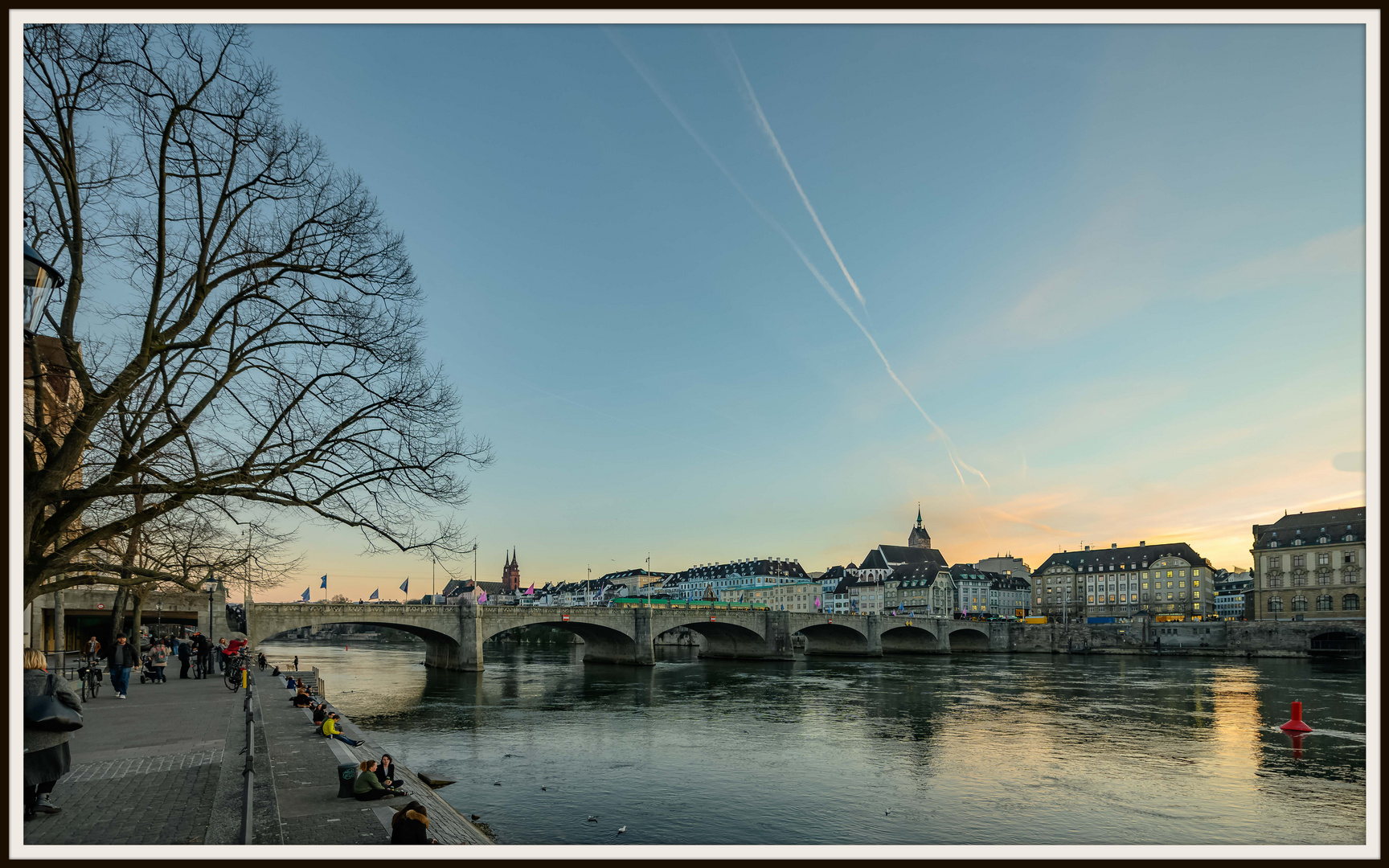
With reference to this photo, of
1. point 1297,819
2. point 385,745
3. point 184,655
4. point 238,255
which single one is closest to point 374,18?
point 238,255

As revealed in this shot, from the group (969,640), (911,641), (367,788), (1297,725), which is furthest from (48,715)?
(969,640)

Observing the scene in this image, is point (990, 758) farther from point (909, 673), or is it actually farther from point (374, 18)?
point (909, 673)

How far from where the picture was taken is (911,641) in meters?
107

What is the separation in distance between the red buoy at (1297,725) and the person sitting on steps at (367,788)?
36.1 m

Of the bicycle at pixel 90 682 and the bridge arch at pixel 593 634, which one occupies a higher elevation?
the bicycle at pixel 90 682

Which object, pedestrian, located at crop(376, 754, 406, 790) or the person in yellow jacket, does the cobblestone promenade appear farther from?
pedestrian, located at crop(376, 754, 406, 790)

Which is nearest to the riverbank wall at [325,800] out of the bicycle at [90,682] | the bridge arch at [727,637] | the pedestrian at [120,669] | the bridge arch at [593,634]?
the pedestrian at [120,669]

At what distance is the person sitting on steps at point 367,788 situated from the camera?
1177cm

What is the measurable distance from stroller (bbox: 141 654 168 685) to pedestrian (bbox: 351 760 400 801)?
2329cm

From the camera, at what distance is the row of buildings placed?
10375 cm

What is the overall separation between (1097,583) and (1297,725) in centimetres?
12283

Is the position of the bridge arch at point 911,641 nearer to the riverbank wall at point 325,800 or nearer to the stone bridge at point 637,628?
the stone bridge at point 637,628

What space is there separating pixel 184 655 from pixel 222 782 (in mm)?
23688

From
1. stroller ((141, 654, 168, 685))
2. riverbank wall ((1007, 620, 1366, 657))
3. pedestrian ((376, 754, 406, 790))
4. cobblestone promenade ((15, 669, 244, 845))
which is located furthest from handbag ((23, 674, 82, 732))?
riverbank wall ((1007, 620, 1366, 657))
